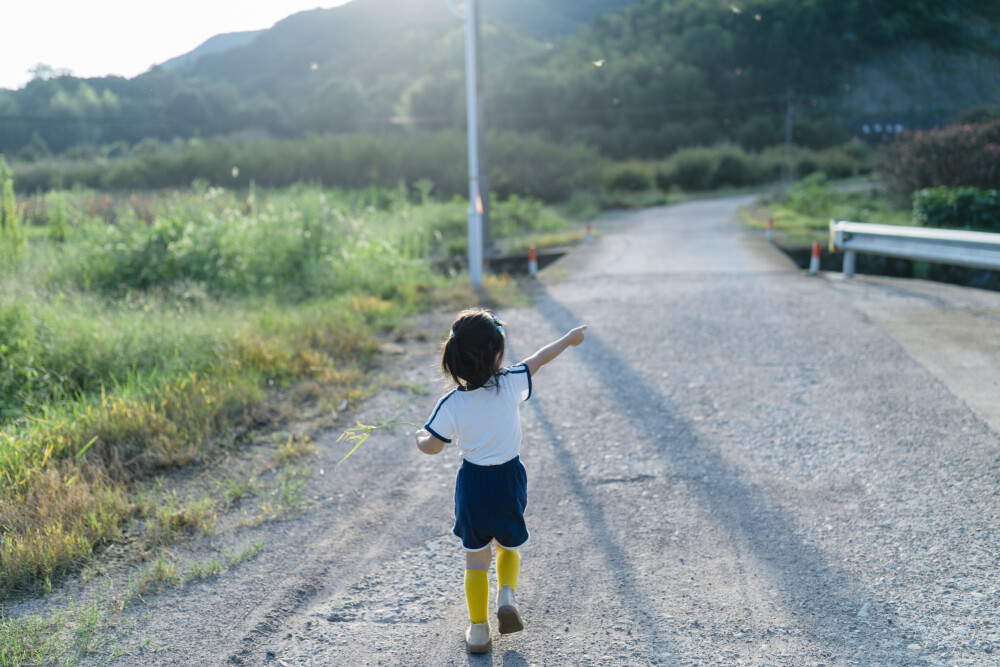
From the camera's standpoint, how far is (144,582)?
337 cm

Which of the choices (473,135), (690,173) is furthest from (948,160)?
(690,173)

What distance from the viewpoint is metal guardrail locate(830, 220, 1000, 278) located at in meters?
8.13

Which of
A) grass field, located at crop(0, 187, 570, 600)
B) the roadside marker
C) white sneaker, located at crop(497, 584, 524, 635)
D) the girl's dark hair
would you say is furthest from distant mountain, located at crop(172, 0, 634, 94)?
white sneaker, located at crop(497, 584, 524, 635)

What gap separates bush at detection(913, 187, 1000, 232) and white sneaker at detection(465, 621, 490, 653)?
1440 centimetres

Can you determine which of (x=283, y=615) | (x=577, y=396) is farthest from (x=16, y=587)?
(x=577, y=396)

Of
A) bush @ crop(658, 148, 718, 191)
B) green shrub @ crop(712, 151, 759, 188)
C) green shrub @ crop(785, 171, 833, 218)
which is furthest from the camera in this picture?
green shrub @ crop(712, 151, 759, 188)

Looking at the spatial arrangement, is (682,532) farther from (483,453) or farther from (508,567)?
(483,453)

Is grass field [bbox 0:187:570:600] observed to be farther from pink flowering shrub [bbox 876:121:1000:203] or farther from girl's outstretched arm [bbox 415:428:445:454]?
pink flowering shrub [bbox 876:121:1000:203]

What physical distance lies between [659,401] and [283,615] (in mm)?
3396

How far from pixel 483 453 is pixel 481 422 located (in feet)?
0.42

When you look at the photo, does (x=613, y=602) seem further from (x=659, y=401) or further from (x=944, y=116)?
(x=944, y=116)

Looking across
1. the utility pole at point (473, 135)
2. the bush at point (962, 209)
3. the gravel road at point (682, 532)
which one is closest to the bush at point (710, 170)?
the bush at point (962, 209)

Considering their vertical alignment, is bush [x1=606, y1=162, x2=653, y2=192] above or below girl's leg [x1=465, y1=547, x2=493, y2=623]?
above

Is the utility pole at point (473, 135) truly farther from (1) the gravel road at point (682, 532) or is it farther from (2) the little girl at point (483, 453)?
(2) the little girl at point (483, 453)
